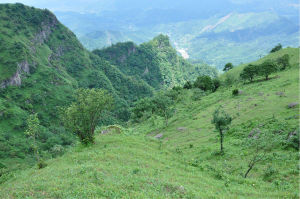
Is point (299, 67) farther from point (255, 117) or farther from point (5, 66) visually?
point (5, 66)

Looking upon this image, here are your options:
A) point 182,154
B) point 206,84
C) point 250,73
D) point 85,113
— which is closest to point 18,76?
point 206,84

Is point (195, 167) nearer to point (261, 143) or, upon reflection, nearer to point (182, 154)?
point (182, 154)

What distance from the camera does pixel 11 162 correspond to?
88.9 meters

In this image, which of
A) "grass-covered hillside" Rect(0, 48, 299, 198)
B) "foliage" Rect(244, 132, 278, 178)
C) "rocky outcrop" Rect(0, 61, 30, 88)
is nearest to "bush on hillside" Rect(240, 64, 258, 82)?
"grass-covered hillside" Rect(0, 48, 299, 198)

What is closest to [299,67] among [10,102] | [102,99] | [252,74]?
[252,74]

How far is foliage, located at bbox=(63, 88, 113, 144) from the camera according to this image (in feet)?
106

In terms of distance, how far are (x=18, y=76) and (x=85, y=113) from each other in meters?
126

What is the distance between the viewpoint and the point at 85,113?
106 ft

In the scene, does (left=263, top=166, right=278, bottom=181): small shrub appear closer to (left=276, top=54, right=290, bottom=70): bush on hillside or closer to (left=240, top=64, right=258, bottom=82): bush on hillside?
(left=240, top=64, right=258, bottom=82): bush on hillside

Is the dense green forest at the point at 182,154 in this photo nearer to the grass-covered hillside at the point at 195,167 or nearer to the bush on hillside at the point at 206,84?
the grass-covered hillside at the point at 195,167

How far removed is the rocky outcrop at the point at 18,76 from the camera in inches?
5104

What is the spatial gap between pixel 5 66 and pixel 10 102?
2907 cm

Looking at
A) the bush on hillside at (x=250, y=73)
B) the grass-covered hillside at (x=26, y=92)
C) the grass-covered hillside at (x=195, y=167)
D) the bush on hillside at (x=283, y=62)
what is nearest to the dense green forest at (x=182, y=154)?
the grass-covered hillside at (x=195, y=167)

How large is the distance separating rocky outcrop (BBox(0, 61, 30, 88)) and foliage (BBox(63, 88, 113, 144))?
118 m
